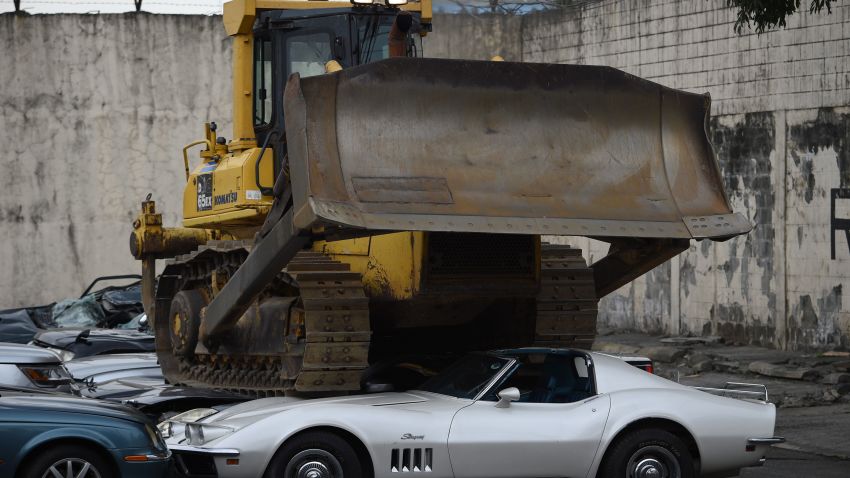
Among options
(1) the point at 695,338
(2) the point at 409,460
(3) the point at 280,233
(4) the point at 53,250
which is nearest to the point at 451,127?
(3) the point at 280,233

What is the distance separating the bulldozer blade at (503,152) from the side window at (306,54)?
2.64 m

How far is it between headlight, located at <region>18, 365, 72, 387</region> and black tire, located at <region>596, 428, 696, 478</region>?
4513mm

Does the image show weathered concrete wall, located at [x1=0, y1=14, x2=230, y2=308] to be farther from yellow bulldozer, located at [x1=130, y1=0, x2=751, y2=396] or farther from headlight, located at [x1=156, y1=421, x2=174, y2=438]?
headlight, located at [x1=156, y1=421, x2=174, y2=438]

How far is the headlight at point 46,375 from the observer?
1047cm

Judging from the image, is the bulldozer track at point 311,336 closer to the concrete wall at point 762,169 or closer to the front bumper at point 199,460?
the front bumper at point 199,460

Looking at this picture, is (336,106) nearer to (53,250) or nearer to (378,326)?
(378,326)

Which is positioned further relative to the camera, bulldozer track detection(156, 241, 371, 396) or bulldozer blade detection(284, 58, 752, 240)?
bulldozer track detection(156, 241, 371, 396)

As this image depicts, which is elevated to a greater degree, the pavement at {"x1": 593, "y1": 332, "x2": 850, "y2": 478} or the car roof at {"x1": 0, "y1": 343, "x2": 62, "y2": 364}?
the car roof at {"x1": 0, "y1": 343, "x2": 62, "y2": 364}

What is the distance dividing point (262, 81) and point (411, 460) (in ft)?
15.3

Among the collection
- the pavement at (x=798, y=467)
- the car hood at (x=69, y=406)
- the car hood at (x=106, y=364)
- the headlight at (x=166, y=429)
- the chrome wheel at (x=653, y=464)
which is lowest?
the pavement at (x=798, y=467)

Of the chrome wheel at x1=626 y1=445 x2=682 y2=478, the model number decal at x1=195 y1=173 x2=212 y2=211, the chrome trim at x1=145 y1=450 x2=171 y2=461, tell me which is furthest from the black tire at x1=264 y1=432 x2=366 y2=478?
the model number decal at x1=195 y1=173 x2=212 y2=211

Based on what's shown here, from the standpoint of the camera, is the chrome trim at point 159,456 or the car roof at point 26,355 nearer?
→ the chrome trim at point 159,456

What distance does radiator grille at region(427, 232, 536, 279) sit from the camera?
10.1 m

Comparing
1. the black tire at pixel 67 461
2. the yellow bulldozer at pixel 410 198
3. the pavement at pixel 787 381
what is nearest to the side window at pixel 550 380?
the yellow bulldozer at pixel 410 198
